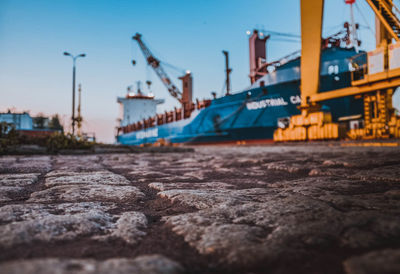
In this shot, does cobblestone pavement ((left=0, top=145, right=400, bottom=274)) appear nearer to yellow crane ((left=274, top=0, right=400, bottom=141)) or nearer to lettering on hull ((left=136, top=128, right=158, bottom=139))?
yellow crane ((left=274, top=0, right=400, bottom=141))

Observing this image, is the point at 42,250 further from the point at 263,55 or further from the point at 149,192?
the point at 263,55

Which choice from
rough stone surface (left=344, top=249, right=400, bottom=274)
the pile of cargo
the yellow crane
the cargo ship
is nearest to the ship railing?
the cargo ship

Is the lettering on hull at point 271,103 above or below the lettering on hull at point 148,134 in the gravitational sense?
above

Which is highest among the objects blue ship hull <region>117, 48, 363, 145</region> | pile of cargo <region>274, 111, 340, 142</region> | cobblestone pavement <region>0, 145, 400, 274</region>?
blue ship hull <region>117, 48, 363, 145</region>

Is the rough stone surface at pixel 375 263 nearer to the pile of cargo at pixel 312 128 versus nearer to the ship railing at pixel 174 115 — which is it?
the pile of cargo at pixel 312 128

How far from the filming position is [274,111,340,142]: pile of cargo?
8.52 metres

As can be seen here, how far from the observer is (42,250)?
568mm

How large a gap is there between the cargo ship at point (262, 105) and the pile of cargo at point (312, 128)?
70cm

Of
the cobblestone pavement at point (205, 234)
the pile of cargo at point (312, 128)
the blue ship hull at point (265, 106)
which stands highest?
the blue ship hull at point (265, 106)

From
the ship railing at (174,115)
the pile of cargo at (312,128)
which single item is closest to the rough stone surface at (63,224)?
the pile of cargo at (312,128)

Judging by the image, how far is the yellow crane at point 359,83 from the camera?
7.30 meters

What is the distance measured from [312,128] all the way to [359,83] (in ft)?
6.47

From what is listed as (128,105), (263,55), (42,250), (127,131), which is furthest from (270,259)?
(128,105)

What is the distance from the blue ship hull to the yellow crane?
1939 mm
